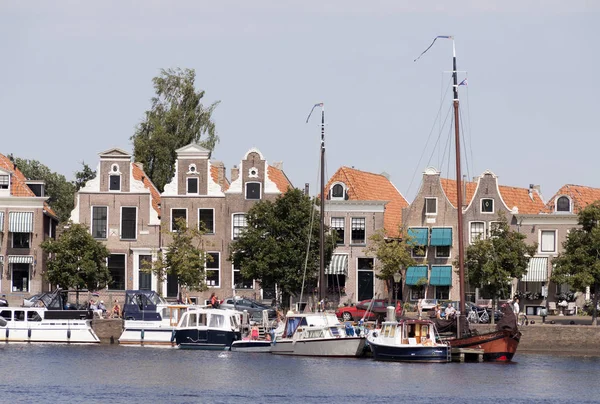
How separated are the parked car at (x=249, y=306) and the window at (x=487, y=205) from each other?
1921cm

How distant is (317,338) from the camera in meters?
83.1

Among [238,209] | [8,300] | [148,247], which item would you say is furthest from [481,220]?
[8,300]

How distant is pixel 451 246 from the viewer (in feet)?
349

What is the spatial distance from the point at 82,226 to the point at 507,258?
98.1 ft

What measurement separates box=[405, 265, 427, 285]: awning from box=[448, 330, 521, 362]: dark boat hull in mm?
24114

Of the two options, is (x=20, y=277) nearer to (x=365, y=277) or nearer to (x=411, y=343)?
(x=365, y=277)

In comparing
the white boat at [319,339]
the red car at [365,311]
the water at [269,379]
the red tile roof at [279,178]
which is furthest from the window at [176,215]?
the white boat at [319,339]

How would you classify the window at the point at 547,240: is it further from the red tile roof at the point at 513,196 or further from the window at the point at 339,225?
the window at the point at 339,225

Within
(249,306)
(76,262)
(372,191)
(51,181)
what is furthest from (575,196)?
(51,181)

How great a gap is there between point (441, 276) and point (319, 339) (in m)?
24.2

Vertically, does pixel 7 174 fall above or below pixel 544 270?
above

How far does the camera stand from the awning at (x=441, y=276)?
105 m

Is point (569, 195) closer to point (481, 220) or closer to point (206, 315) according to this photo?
point (481, 220)

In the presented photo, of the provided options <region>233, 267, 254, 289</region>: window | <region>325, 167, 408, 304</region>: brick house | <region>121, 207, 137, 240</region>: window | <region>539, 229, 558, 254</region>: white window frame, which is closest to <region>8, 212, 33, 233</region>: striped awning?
<region>121, 207, 137, 240</region>: window
